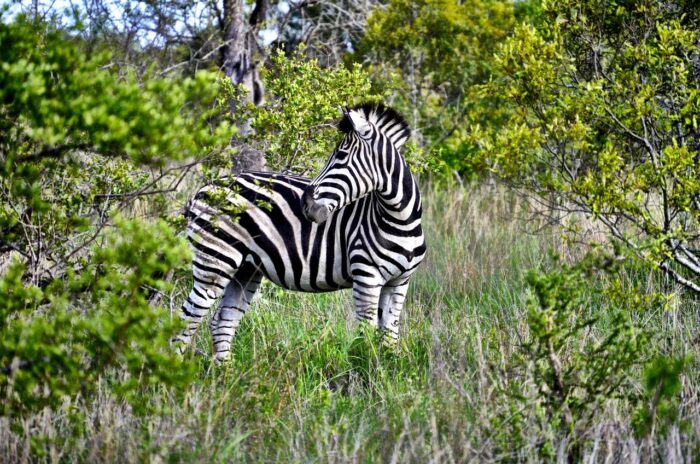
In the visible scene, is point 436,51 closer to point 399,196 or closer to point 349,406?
point 399,196

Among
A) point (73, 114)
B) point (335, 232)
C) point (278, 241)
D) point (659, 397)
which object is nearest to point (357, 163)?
point (335, 232)

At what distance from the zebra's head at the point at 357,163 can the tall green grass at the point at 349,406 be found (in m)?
0.93

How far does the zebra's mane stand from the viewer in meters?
5.12

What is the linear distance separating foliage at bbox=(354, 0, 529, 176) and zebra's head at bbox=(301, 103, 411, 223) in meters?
7.61

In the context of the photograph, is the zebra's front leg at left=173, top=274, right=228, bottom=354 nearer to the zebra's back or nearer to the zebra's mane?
the zebra's back

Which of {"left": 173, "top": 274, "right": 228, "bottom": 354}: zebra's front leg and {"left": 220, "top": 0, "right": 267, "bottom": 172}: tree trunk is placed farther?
{"left": 220, "top": 0, "right": 267, "bottom": 172}: tree trunk

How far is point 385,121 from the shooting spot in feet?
17.0

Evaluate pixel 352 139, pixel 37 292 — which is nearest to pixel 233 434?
pixel 37 292

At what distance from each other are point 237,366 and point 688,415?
2654mm

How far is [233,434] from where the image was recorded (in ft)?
12.0

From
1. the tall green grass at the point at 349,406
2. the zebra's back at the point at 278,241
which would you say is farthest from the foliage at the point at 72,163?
the zebra's back at the point at 278,241

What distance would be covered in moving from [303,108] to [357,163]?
204 centimetres

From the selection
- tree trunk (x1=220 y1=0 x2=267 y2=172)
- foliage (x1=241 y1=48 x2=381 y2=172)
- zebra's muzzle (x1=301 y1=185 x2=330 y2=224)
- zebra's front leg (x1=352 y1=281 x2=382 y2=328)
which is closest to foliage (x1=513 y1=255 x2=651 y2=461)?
zebra's front leg (x1=352 y1=281 x2=382 y2=328)

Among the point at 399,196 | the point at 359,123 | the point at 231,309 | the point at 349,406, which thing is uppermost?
the point at 359,123
